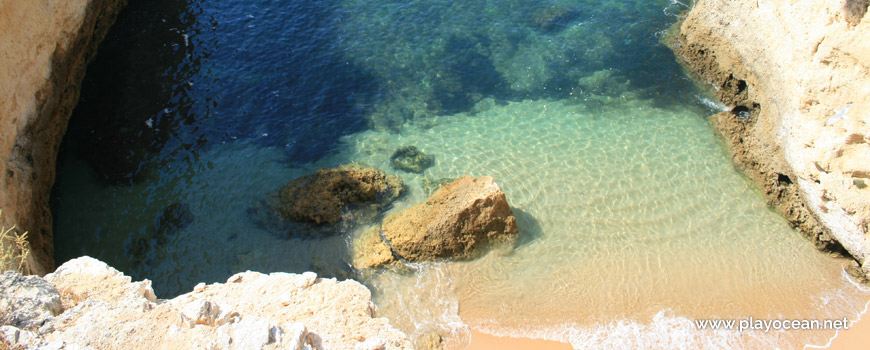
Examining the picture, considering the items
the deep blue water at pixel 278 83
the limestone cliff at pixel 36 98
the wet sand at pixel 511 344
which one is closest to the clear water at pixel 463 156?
the deep blue water at pixel 278 83

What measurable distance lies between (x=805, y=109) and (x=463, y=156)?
26.3ft

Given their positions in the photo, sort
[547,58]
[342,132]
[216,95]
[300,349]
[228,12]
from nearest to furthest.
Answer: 1. [300,349]
2. [342,132]
3. [216,95]
4. [547,58]
5. [228,12]

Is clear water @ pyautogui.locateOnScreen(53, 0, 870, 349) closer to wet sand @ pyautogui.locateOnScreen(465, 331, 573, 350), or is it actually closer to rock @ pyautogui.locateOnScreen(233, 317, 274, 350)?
wet sand @ pyautogui.locateOnScreen(465, 331, 573, 350)

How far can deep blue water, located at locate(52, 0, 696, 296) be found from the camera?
1323cm

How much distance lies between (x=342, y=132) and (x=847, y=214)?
1204cm

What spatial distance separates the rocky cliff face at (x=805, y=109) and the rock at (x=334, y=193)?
9.11 metres

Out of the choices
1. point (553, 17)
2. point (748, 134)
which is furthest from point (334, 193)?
point (553, 17)

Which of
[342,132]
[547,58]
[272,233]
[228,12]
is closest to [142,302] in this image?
[272,233]

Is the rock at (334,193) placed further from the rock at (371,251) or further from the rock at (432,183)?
the rock at (371,251)

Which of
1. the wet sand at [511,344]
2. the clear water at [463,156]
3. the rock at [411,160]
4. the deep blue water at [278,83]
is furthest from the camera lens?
the rock at [411,160]

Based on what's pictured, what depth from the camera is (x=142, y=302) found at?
20.7ft

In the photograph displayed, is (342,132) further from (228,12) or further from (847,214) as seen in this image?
(847,214)

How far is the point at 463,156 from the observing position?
48.6ft

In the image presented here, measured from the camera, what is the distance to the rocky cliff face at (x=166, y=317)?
5812 millimetres
